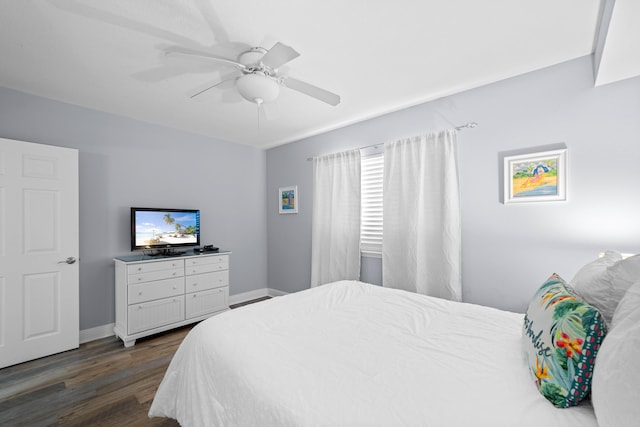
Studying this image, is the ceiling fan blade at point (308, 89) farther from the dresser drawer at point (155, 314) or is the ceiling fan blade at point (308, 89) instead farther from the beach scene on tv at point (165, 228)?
the dresser drawer at point (155, 314)

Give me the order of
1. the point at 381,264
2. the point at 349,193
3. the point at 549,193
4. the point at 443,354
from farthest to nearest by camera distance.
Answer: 1. the point at 349,193
2. the point at 381,264
3. the point at 549,193
4. the point at 443,354

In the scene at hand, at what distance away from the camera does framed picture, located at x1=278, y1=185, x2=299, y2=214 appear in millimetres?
4379

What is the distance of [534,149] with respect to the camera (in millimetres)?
2357

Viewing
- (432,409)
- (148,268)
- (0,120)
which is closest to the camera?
(432,409)

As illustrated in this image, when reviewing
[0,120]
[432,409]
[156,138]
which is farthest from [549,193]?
[0,120]

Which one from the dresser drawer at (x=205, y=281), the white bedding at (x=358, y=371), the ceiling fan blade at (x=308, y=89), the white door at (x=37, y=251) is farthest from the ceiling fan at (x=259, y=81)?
the dresser drawer at (x=205, y=281)

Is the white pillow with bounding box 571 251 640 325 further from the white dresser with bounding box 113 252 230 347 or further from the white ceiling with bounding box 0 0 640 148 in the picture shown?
the white dresser with bounding box 113 252 230 347

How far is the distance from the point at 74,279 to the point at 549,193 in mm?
4502

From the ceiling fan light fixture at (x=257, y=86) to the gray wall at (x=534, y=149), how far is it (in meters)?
1.71

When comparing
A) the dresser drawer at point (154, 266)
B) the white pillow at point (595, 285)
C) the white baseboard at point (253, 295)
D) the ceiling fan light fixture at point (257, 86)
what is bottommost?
the white baseboard at point (253, 295)

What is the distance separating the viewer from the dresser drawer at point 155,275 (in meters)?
3.00

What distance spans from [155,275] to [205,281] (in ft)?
1.95

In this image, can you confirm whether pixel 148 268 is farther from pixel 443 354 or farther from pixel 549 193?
pixel 549 193

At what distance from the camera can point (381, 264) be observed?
3396 mm
